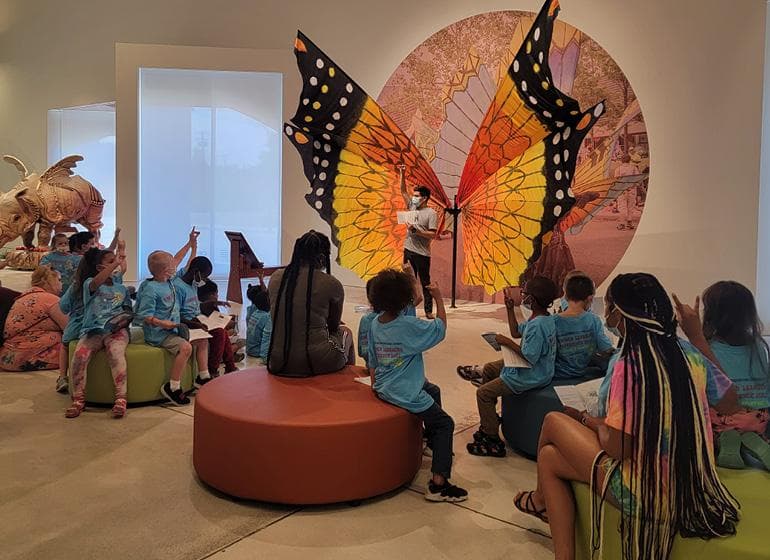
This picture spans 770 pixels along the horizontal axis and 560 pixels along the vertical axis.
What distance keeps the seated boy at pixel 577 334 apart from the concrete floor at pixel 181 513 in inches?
20.6

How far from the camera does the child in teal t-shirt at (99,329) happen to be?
151 inches

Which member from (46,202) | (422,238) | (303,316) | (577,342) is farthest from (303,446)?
(46,202)

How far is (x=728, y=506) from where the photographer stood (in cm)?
186

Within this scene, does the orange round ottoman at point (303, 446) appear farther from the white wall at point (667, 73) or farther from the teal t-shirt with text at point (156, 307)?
the white wall at point (667, 73)

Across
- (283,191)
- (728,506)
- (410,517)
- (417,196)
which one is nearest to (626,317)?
(728,506)

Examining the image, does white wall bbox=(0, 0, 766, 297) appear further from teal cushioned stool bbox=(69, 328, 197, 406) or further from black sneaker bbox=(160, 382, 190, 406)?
teal cushioned stool bbox=(69, 328, 197, 406)

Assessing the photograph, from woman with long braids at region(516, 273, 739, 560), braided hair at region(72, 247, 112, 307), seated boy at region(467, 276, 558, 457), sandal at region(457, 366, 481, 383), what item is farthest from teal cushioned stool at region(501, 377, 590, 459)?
braided hair at region(72, 247, 112, 307)

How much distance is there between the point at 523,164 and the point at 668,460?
4.42 meters

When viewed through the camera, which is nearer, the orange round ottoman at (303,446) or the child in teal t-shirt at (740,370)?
the child in teal t-shirt at (740,370)

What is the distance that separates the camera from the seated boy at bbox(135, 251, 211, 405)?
3998 millimetres

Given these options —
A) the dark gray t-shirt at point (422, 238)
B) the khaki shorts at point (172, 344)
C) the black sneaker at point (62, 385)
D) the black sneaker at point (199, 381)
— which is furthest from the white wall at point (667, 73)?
the black sneaker at point (62, 385)

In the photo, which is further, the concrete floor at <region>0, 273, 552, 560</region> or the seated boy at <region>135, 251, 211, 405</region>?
the seated boy at <region>135, 251, 211, 405</region>

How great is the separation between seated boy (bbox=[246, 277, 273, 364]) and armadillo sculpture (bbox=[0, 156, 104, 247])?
6.91 meters

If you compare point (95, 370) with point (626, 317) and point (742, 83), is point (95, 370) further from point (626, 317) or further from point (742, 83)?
point (742, 83)
